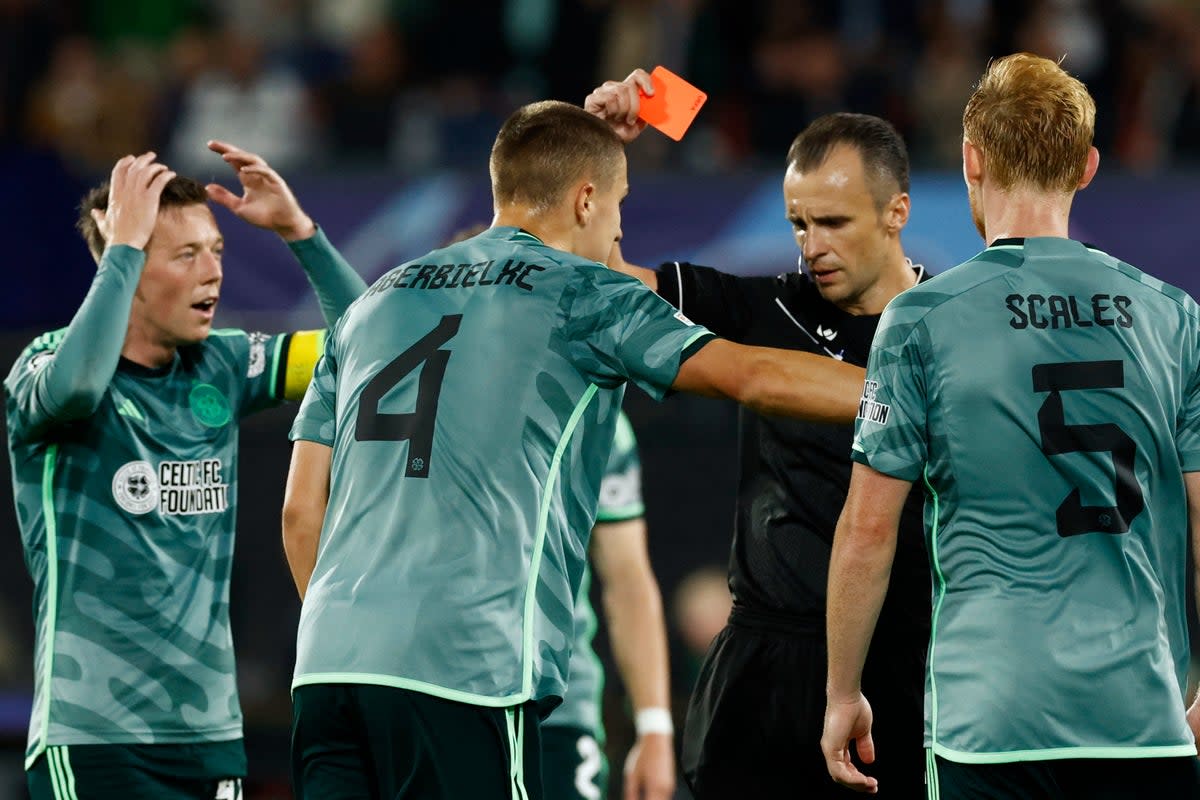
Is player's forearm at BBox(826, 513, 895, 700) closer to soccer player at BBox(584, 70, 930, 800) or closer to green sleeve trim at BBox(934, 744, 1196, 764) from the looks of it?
green sleeve trim at BBox(934, 744, 1196, 764)

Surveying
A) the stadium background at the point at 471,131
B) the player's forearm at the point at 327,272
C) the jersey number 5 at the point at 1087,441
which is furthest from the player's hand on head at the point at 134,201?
the stadium background at the point at 471,131

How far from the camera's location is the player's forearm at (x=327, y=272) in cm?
561

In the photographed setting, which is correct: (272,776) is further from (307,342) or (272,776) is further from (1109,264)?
(1109,264)

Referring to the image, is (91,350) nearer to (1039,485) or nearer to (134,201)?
(134,201)

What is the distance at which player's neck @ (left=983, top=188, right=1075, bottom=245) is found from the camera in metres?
3.97

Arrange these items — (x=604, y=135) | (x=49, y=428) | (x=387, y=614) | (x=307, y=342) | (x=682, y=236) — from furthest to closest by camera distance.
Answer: (x=682, y=236)
(x=307, y=342)
(x=49, y=428)
(x=604, y=135)
(x=387, y=614)

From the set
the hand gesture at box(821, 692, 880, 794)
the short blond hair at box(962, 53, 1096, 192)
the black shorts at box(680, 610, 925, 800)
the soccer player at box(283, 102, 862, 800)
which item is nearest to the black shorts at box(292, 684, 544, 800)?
the soccer player at box(283, 102, 862, 800)

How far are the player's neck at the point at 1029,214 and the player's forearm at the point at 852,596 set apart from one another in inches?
30.2

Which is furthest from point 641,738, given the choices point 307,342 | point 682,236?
point 682,236

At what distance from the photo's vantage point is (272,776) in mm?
9484

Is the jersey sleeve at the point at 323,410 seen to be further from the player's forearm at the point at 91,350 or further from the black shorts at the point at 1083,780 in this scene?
the black shorts at the point at 1083,780

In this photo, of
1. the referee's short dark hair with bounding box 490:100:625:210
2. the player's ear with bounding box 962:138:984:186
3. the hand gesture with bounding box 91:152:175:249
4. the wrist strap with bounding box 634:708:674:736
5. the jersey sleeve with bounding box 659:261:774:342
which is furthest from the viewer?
the wrist strap with bounding box 634:708:674:736

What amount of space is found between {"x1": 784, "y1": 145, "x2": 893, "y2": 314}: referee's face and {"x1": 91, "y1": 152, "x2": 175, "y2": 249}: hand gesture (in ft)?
6.35

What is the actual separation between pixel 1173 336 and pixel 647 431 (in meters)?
6.48
